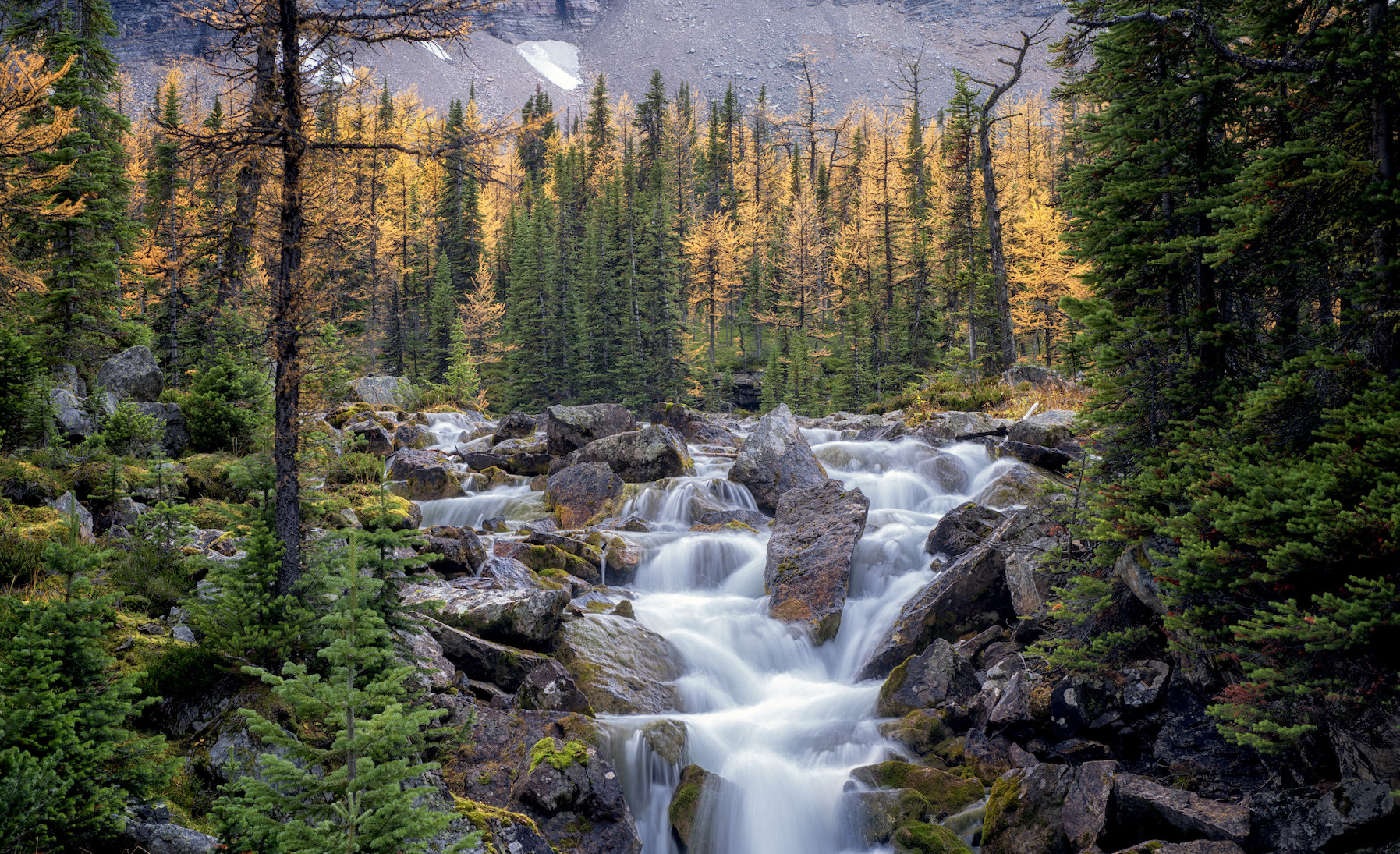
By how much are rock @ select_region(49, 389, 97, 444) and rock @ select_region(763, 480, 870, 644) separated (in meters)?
12.1

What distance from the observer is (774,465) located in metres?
20.5

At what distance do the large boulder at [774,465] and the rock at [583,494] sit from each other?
11.5 feet

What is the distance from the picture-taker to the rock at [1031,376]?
22734 millimetres

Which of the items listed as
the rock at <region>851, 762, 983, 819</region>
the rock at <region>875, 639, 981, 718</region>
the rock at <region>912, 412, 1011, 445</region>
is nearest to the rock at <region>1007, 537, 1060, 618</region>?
the rock at <region>875, 639, 981, 718</region>

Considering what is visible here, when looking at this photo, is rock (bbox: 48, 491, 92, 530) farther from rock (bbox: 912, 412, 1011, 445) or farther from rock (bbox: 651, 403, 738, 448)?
rock (bbox: 651, 403, 738, 448)

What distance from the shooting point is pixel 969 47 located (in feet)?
627

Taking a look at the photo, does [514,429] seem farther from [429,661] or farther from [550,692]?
[429,661]

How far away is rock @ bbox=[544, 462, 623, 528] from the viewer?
65.0 feet

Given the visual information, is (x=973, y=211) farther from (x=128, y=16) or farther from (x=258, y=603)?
(x=128, y=16)

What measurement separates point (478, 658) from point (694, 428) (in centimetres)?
2214

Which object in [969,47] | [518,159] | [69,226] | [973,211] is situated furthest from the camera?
[969,47]

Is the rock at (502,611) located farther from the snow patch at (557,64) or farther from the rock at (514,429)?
the snow patch at (557,64)

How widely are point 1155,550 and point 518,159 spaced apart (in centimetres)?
8144

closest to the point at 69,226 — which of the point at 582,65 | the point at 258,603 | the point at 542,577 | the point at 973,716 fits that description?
the point at 542,577
